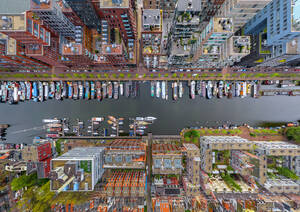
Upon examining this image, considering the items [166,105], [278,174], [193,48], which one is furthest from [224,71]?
[278,174]

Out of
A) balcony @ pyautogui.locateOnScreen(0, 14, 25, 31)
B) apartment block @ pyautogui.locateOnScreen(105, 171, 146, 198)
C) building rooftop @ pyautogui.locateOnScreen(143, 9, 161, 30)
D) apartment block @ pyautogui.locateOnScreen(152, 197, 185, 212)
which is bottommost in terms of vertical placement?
apartment block @ pyautogui.locateOnScreen(152, 197, 185, 212)

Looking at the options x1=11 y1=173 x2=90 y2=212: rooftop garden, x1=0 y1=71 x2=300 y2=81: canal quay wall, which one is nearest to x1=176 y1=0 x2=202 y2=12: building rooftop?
x1=0 y1=71 x2=300 y2=81: canal quay wall

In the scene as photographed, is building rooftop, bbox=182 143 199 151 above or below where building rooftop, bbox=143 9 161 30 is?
below

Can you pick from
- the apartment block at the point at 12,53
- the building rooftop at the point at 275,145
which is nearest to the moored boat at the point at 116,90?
the apartment block at the point at 12,53

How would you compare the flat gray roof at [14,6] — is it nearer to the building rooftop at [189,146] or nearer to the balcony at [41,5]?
the balcony at [41,5]

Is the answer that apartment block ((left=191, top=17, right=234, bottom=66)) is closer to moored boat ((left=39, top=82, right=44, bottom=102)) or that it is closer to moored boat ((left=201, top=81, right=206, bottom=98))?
moored boat ((left=201, top=81, right=206, bottom=98))

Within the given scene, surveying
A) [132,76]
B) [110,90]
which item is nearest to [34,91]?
[110,90]

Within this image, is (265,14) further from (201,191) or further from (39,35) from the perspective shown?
(39,35)
